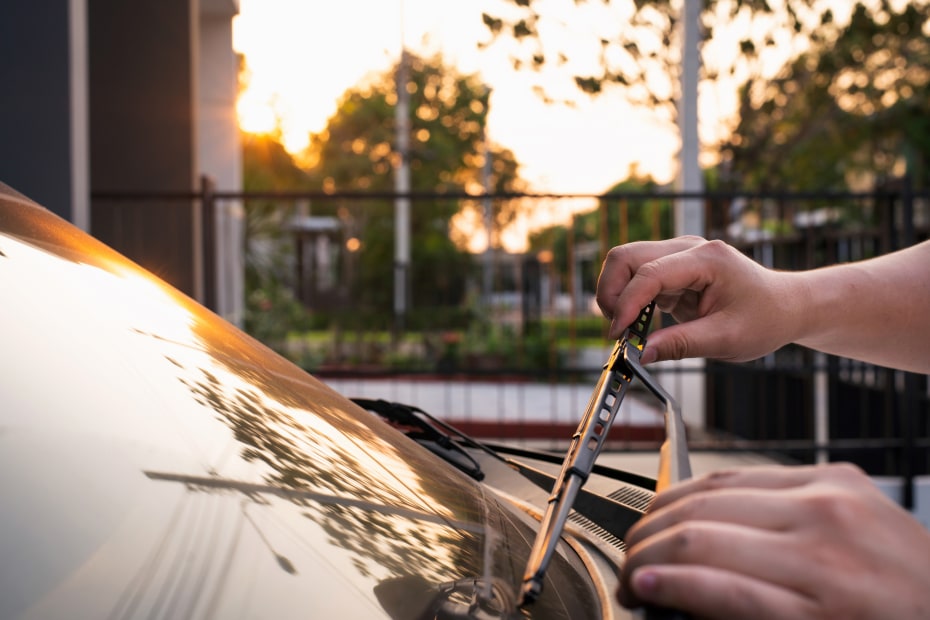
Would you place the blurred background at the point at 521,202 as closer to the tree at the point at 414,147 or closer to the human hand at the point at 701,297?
the human hand at the point at 701,297

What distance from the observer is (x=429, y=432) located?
1.08 meters

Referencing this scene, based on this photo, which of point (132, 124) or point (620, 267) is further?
point (132, 124)

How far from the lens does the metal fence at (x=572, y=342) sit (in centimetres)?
532

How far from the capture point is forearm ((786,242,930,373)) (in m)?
1.16

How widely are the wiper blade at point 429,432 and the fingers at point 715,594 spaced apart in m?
0.55

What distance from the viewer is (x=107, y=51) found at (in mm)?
6844

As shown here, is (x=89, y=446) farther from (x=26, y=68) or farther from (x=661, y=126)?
(x=661, y=126)

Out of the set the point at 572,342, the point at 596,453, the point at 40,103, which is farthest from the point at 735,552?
the point at 572,342

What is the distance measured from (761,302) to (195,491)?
0.74 metres

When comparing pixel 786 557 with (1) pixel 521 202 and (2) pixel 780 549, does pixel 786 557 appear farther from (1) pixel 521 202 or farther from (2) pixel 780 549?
(1) pixel 521 202

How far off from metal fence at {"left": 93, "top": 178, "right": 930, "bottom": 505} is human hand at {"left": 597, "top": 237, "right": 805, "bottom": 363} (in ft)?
10.5

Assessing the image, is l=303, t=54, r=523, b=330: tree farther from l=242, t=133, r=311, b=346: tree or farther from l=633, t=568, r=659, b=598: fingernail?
l=633, t=568, r=659, b=598: fingernail

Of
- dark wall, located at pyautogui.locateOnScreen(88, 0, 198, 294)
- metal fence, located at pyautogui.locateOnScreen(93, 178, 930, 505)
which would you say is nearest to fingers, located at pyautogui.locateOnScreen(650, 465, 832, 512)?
metal fence, located at pyautogui.locateOnScreen(93, 178, 930, 505)

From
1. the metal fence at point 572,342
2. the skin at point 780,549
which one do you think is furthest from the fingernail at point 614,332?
the metal fence at point 572,342
